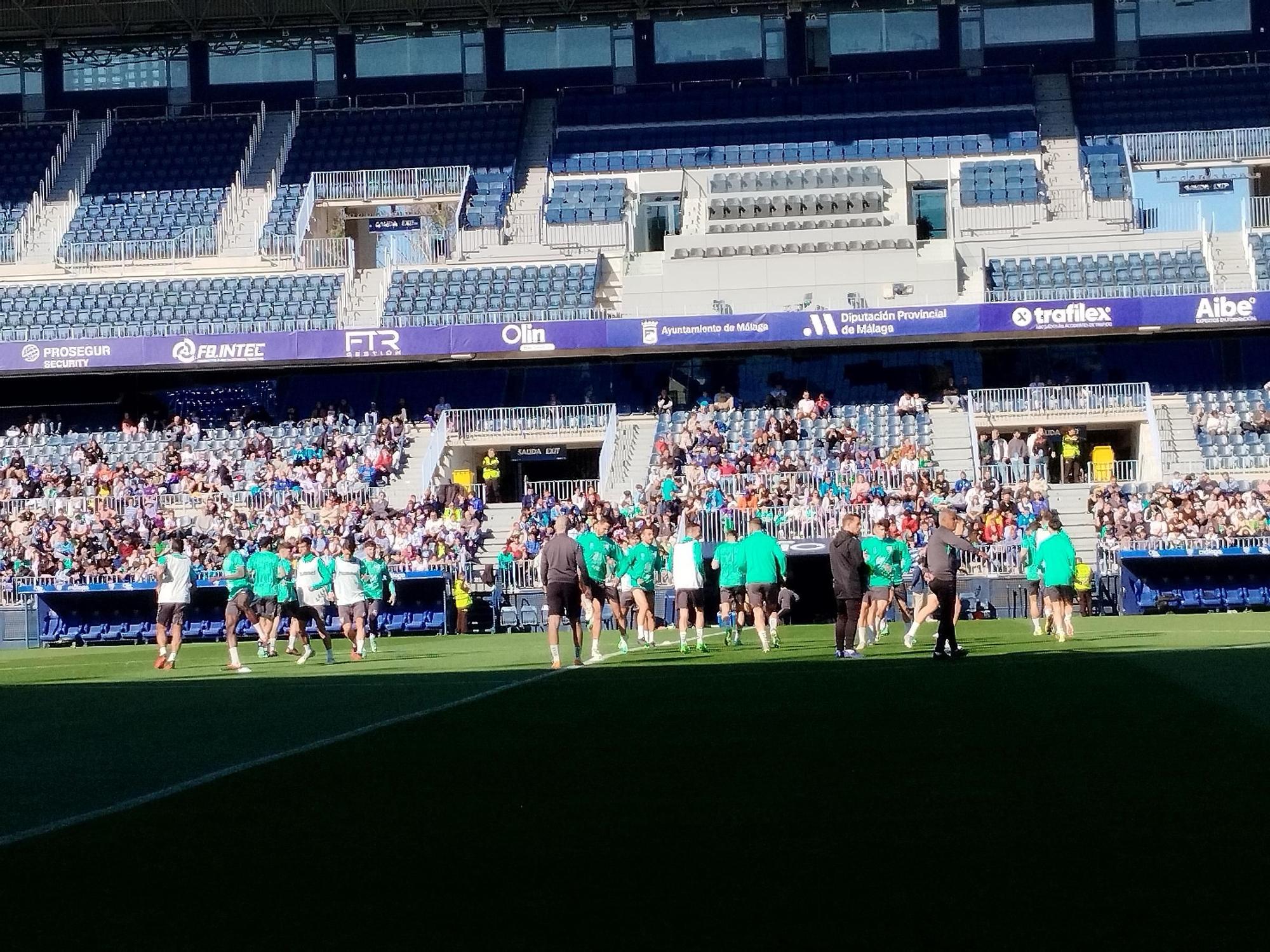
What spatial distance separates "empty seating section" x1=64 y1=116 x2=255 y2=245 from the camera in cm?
5075

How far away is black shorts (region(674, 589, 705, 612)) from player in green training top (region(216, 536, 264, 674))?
19.1ft

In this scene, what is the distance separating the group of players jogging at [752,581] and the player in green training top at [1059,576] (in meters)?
0.01

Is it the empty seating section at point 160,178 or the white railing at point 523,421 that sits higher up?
the empty seating section at point 160,178

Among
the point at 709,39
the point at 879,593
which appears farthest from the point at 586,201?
the point at 879,593

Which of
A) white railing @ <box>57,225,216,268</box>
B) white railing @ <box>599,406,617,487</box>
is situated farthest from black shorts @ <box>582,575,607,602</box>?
white railing @ <box>57,225,216,268</box>

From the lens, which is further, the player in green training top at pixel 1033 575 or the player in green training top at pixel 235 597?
the player in green training top at pixel 1033 575

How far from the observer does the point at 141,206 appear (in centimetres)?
5144

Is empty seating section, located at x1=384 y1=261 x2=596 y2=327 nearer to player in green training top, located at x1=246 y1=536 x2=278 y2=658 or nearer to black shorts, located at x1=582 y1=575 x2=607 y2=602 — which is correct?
player in green training top, located at x1=246 y1=536 x2=278 y2=658

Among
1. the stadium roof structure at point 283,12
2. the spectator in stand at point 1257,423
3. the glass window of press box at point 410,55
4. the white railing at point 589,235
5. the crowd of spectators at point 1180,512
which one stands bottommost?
the crowd of spectators at point 1180,512

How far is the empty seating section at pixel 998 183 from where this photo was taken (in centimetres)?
4781

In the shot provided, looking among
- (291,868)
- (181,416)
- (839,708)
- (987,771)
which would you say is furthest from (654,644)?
(181,416)

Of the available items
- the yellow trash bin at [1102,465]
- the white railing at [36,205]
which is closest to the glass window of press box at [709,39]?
the white railing at [36,205]

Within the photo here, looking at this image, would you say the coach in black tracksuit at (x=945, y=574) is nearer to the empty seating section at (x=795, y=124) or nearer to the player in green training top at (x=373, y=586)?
the player in green training top at (x=373, y=586)

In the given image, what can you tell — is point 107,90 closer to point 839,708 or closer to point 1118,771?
point 839,708
